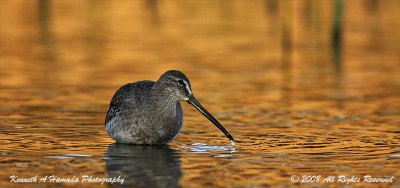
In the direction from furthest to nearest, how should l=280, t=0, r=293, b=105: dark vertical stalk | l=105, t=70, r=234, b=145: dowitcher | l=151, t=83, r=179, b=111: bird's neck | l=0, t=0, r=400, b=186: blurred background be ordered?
l=280, t=0, r=293, b=105: dark vertical stalk → l=151, t=83, r=179, b=111: bird's neck → l=105, t=70, r=234, b=145: dowitcher → l=0, t=0, r=400, b=186: blurred background

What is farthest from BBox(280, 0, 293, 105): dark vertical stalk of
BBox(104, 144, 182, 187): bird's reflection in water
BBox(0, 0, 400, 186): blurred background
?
BBox(104, 144, 182, 187): bird's reflection in water

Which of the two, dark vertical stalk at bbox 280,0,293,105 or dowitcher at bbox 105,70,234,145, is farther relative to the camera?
dark vertical stalk at bbox 280,0,293,105

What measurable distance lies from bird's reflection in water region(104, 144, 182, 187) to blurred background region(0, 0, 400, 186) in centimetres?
17

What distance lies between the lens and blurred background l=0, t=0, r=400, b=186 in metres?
15.4

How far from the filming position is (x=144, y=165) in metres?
14.2

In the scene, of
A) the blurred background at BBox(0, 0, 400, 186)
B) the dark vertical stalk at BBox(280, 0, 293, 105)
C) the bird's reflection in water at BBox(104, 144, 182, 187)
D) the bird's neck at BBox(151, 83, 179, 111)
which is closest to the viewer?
the bird's reflection in water at BBox(104, 144, 182, 187)

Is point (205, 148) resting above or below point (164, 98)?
below

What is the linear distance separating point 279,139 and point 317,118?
2845mm

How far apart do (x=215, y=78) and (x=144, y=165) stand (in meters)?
11.6

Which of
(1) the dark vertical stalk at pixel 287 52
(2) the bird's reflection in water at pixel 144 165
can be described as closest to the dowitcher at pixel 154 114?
(2) the bird's reflection in water at pixel 144 165

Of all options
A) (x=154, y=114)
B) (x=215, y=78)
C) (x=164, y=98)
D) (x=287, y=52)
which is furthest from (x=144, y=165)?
(x=287, y=52)

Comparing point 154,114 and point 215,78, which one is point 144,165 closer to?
point 154,114

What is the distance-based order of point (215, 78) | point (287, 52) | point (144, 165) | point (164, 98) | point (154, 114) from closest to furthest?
point (144, 165), point (154, 114), point (164, 98), point (215, 78), point (287, 52)

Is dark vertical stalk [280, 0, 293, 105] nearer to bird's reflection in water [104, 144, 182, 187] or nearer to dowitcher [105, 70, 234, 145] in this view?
dowitcher [105, 70, 234, 145]
